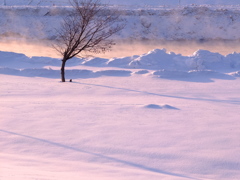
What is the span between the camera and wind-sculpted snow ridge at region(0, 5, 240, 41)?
37594 millimetres

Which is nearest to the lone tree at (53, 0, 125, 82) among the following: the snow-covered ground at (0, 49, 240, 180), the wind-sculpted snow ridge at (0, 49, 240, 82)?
the wind-sculpted snow ridge at (0, 49, 240, 82)

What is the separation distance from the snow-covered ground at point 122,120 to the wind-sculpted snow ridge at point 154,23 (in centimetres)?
1610

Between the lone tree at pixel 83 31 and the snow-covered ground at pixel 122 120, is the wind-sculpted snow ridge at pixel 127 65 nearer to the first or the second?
the snow-covered ground at pixel 122 120

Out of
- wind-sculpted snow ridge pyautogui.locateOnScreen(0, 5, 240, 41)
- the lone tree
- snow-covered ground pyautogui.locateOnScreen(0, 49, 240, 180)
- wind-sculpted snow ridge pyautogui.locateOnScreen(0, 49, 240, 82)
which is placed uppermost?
wind-sculpted snow ridge pyautogui.locateOnScreen(0, 5, 240, 41)

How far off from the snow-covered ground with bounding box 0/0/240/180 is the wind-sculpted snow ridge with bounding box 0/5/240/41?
52.8 feet

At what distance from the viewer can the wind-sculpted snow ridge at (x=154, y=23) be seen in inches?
1480

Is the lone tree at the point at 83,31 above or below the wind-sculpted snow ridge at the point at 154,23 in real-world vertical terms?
below

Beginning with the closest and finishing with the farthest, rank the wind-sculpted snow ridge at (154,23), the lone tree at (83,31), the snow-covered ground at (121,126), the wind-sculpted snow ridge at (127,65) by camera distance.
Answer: the snow-covered ground at (121,126) → the lone tree at (83,31) → the wind-sculpted snow ridge at (127,65) → the wind-sculpted snow ridge at (154,23)

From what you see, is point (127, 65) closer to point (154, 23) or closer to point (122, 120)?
point (122, 120)

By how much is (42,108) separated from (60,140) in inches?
113

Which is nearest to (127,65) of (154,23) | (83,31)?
(83,31)

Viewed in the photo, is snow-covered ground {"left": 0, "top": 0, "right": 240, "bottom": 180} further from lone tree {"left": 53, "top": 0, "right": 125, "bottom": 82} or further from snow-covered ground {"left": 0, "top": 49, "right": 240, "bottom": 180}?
lone tree {"left": 53, "top": 0, "right": 125, "bottom": 82}

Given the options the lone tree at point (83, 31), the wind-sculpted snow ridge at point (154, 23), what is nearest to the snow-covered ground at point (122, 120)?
the lone tree at point (83, 31)

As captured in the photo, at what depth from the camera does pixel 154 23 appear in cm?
3850
